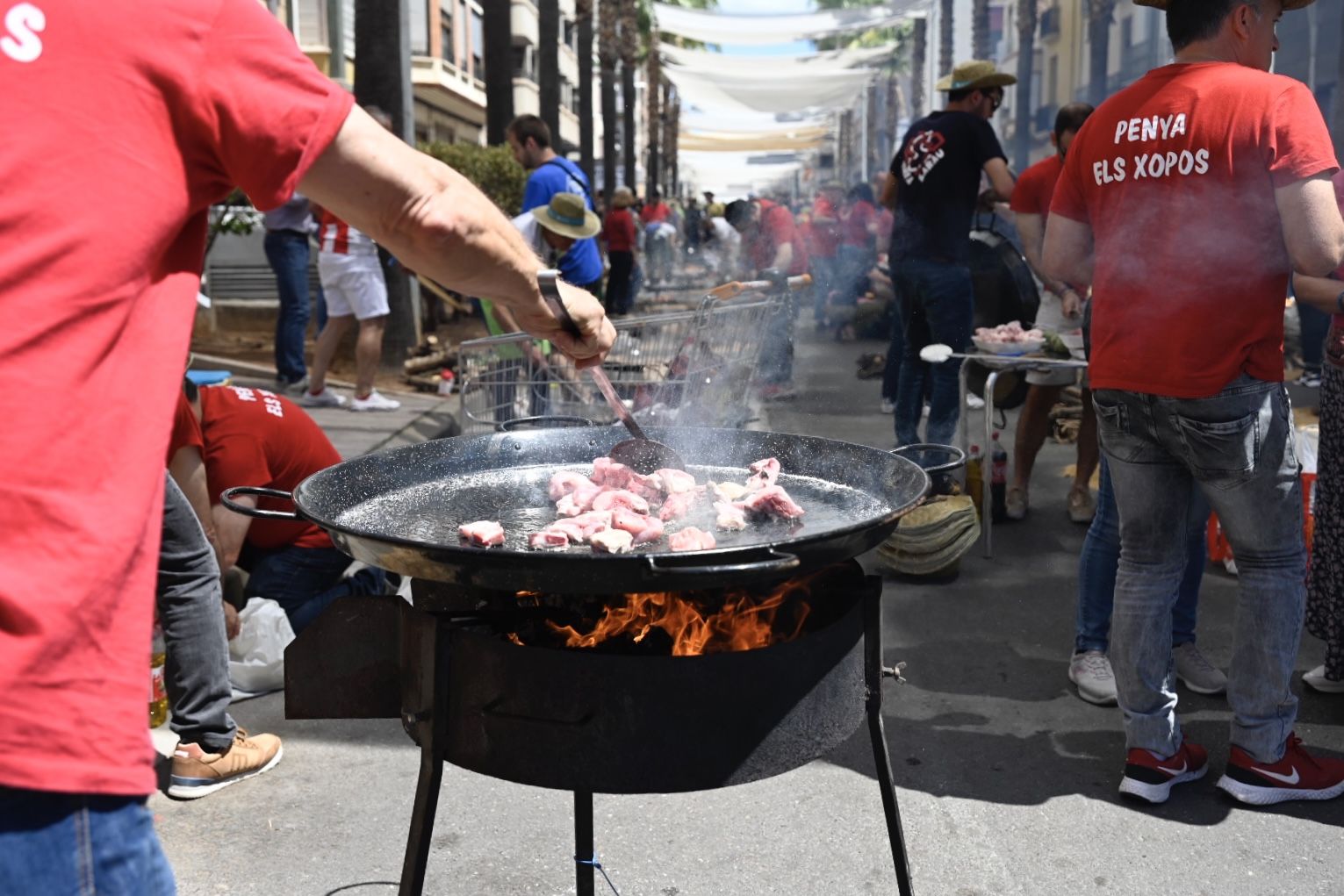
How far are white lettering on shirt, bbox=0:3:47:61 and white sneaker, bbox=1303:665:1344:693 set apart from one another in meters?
4.39

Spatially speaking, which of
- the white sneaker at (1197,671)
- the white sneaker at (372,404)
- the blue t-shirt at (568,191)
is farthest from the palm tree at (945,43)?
the white sneaker at (1197,671)

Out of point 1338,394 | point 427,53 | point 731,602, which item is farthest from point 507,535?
point 427,53

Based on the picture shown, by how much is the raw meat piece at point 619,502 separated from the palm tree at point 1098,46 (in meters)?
16.3

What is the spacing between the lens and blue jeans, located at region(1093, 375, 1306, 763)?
3.20 metres

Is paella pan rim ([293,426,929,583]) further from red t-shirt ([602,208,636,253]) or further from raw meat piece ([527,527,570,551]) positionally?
red t-shirt ([602,208,636,253])

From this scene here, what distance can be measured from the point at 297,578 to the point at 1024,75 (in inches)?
793

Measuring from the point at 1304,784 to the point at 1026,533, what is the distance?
306 cm

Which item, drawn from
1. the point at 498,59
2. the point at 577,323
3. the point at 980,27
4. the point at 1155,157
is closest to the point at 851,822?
the point at 577,323

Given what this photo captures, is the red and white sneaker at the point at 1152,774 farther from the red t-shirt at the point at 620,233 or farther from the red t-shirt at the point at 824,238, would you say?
the red t-shirt at the point at 824,238

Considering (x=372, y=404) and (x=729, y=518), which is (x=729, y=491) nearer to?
(x=729, y=518)

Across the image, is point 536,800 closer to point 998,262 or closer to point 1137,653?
point 1137,653

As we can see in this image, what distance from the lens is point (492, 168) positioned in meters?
15.0

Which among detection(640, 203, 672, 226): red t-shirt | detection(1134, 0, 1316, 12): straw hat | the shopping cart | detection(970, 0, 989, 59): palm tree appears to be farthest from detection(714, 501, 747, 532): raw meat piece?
detection(640, 203, 672, 226): red t-shirt

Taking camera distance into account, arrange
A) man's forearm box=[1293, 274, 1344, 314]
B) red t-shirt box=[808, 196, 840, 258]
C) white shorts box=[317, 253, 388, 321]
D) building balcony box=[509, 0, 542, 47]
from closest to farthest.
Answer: man's forearm box=[1293, 274, 1344, 314] → white shorts box=[317, 253, 388, 321] → red t-shirt box=[808, 196, 840, 258] → building balcony box=[509, 0, 542, 47]
